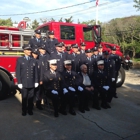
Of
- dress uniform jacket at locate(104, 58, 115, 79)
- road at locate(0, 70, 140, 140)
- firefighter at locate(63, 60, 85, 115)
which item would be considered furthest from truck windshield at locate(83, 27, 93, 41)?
road at locate(0, 70, 140, 140)

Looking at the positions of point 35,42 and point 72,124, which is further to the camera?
point 35,42

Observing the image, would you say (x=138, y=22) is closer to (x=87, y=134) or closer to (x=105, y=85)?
(x=105, y=85)

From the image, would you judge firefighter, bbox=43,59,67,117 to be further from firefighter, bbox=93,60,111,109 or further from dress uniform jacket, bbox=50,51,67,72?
firefighter, bbox=93,60,111,109

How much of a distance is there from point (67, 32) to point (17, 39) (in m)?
1.68

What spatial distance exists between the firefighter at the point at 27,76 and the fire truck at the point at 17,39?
1.22 metres

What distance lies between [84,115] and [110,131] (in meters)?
0.95

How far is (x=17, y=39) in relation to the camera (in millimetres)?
5930

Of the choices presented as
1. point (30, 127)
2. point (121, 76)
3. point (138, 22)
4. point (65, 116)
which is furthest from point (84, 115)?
point (138, 22)

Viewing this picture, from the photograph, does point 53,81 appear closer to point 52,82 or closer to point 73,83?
point 52,82

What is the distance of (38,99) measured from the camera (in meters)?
4.84

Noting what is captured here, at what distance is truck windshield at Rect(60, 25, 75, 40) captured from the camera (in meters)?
6.54

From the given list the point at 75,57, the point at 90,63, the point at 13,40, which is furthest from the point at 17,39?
the point at 90,63

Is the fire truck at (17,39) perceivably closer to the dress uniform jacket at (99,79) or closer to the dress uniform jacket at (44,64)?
the dress uniform jacket at (44,64)

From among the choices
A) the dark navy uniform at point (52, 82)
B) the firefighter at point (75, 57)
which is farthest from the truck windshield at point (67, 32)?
the dark navy uniform at point (52, 82)
